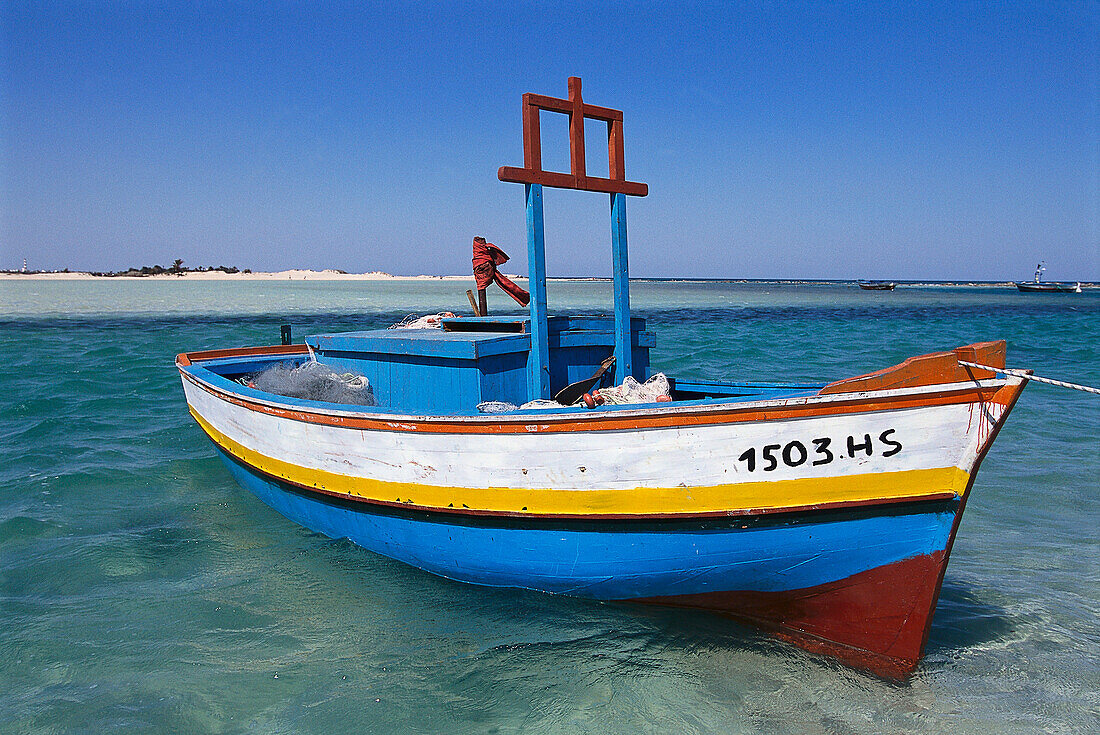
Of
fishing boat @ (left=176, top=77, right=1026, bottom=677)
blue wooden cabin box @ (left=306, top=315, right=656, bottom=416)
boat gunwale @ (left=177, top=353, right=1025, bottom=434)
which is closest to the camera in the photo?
boat gunwale @ (left=177, top=353, right=1025, bottom=434)

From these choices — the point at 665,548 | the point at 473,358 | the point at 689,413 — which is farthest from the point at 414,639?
the point at 689,413

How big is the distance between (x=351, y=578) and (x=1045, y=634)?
5416mm

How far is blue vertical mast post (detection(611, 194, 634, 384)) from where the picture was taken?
6.37 m

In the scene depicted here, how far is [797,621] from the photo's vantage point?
4.89 m

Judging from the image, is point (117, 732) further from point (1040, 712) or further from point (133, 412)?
point (133, 412)

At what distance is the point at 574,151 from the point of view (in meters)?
6.05

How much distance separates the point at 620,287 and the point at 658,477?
7.63 ft

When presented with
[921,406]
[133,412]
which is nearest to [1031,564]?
[921,406]

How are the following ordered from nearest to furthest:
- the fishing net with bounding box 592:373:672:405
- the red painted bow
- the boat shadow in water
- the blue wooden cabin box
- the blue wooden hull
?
the blue wooden hull, the boat shadow in water, the fishing net with bounding box 592:373:672:405, the blue wooden cabin box, the red painted bow

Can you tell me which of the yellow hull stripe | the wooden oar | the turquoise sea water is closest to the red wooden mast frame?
the wooden oar

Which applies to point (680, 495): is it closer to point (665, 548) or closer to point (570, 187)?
point (665, 548)

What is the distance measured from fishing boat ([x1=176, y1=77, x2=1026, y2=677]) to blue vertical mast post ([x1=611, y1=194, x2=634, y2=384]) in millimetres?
27

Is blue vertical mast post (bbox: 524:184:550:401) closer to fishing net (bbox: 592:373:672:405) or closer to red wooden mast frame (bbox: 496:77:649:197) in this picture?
red wooden mast frame (bbox: 496:77:649:197)

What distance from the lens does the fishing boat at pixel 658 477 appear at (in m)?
4.20
